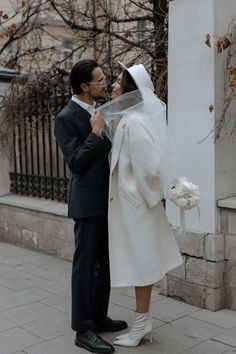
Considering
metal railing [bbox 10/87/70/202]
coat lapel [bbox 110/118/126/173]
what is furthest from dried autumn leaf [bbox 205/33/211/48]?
metal railing [bbox 10/87/70/202]

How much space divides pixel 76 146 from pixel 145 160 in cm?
50

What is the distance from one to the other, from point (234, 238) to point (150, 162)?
49.1 inches

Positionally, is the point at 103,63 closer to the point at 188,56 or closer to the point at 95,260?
the point at 188,56

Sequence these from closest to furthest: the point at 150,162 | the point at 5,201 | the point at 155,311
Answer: the point at 150,162, the point at 155,311, the point at 5,201

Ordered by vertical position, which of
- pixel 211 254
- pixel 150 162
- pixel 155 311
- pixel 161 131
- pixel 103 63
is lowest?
pixel 155 311

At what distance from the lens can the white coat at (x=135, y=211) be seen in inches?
123

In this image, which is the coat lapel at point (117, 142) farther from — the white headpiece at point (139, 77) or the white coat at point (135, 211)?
the white headpiece at point (139, 77)

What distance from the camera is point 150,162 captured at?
3.11m

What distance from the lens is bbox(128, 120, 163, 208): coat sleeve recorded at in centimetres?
311

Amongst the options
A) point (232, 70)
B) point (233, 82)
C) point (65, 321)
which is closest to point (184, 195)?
point (233, 82)

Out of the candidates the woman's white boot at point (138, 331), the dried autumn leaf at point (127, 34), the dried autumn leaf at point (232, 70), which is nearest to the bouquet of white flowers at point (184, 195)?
the woman's white boot at point (138, 331)

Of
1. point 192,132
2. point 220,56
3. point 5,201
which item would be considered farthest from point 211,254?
point 5,201

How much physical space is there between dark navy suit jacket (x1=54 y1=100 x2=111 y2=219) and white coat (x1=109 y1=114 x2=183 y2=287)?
4.6 inches

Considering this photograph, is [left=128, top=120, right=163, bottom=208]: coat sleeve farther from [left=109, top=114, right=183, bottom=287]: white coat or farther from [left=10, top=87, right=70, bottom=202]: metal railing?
[left=10, top=87, right=70, bottom=202]: metal railing
